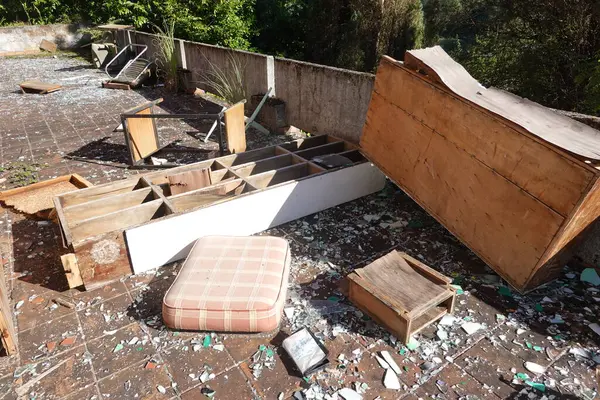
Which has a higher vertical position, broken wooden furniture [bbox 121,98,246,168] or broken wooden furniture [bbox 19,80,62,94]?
broken wooden furniture [bbox 121,98,246,168]

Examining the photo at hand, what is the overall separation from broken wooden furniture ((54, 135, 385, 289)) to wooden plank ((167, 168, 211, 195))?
11 centimetres

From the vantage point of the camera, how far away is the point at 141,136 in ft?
20.3

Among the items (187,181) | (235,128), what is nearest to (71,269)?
(187,181)

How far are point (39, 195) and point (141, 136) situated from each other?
67.9 inches

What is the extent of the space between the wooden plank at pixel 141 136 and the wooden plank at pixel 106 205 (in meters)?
1.99

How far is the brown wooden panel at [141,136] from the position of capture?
236 inches

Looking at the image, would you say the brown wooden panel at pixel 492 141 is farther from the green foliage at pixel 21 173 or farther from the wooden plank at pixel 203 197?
the green foliage at pixel 21 173

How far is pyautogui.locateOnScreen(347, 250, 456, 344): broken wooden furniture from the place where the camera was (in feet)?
9.89

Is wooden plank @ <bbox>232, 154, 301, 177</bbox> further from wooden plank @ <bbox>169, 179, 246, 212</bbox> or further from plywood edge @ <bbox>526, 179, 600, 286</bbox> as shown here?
plywood edge @ <bbox>526, 179, 600, 286</bbox>

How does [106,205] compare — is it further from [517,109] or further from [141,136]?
[517,109]

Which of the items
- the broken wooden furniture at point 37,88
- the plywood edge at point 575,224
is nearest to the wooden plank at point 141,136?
the plywood edge at point 575,224

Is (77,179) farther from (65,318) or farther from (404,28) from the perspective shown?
(404,28)

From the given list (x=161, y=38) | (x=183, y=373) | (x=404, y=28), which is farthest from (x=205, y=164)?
(x=404, y=28)

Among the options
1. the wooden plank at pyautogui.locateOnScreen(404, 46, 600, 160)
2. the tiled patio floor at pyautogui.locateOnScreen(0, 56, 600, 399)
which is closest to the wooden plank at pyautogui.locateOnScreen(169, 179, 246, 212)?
the tiled patio floor at pyautogui.locateOnScreen(0, 56, 600, 399)
